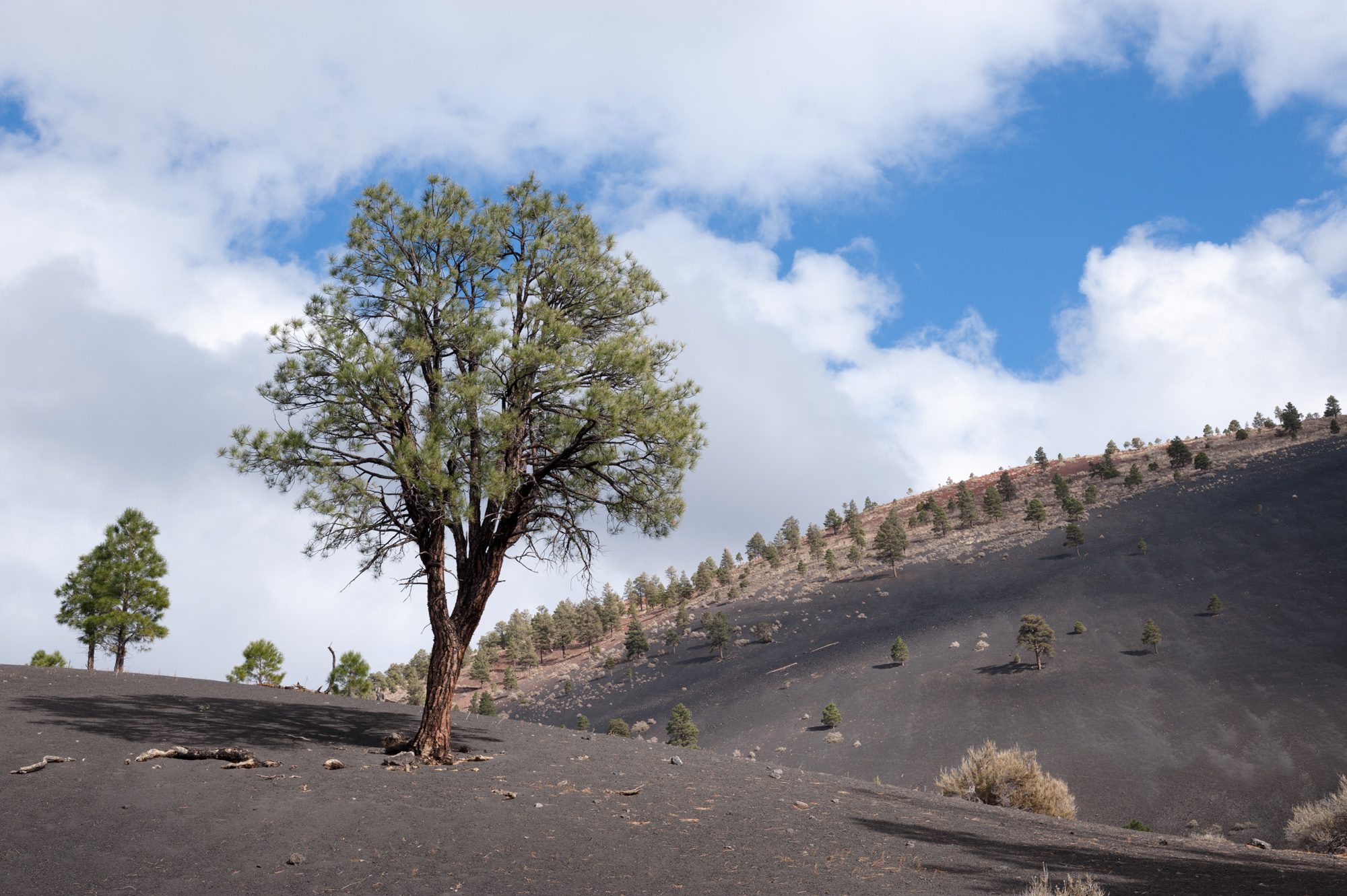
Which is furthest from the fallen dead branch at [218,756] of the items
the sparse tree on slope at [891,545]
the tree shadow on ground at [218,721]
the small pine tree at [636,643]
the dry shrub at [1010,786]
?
the sparse tree on slope at [891,545]

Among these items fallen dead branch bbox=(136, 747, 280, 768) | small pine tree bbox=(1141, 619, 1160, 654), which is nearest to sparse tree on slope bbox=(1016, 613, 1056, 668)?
small pine tree bbox=(1141, 619, 1160, 654)

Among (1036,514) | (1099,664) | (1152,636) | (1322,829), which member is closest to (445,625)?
(1322,829)

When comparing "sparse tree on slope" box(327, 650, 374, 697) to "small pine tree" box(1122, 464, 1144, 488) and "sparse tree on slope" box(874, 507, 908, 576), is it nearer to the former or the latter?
"sparse tree on slope" box(874, 507, 908, 576)

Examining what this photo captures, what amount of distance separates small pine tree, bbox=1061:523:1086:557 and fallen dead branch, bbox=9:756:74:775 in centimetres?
8790

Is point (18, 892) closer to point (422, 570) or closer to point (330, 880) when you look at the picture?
point (330, 880)

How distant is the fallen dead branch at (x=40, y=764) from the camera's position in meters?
9.98

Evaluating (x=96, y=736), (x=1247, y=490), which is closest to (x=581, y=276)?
(x=96, y=736)

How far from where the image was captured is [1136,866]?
391 inches

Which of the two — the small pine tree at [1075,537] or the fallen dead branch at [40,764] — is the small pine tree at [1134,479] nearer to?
the small pine tree at [1075,537]

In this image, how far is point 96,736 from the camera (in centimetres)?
1234

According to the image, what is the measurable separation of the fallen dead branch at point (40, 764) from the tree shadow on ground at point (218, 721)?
5.00ft

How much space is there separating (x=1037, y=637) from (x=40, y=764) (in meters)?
64.5

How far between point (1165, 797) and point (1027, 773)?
98.1 ft

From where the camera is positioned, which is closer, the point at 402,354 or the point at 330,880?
the point at 330,880
